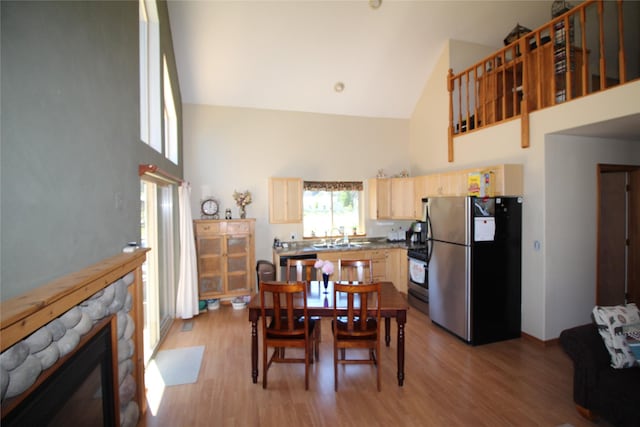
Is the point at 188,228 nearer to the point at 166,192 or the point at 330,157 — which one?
the point at 166,192

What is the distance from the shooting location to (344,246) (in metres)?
5.29

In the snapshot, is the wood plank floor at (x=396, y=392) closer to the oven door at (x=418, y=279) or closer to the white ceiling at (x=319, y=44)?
the oven door at (x=418, y=279)

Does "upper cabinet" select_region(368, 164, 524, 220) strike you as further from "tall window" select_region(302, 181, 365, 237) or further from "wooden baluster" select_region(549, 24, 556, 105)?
"wooden baluster" select_region(549, 24, 556, 105)

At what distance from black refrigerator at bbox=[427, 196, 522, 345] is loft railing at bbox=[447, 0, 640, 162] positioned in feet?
3.32

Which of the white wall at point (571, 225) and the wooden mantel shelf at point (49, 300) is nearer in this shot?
the wooden mantel shelf at point (49, 300)

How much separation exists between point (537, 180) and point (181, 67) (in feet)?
17.0

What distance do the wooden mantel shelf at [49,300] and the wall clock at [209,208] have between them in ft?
10.7

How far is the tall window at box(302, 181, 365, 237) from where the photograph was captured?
5.66 metres

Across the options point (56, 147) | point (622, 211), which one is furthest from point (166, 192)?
point (622, 211)

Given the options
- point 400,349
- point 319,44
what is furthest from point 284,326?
point 319,44

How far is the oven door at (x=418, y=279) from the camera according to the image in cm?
438

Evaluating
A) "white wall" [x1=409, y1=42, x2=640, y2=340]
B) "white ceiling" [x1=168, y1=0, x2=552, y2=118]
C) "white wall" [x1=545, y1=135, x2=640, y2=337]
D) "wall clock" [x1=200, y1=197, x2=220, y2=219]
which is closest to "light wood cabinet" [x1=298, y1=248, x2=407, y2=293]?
"wall clock" [x1=200, y1=197, x2=220, y2=219]

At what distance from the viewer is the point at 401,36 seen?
4.61 meters

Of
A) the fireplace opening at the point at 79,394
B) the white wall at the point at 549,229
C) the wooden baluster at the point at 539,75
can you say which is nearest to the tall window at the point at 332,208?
the white wall at the point at 549,229
